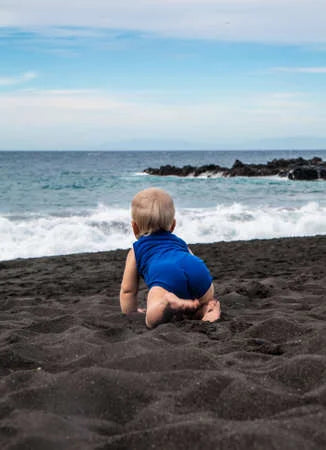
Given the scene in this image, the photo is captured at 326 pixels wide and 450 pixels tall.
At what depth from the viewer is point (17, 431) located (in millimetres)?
2035

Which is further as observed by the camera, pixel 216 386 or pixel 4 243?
pixel 4 243

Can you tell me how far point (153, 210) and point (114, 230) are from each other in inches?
365

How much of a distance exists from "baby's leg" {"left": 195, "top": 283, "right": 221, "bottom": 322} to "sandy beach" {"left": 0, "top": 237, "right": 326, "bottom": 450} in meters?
0.15

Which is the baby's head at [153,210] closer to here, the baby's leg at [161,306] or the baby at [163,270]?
the baby at [163,270]

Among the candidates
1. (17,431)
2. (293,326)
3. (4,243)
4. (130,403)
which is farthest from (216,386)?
(4,243)

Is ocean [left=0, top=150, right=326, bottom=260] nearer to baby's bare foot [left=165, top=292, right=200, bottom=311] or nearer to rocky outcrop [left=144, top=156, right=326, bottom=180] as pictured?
baby's bare foot [left=165, top=292, right=200, bottom=311]

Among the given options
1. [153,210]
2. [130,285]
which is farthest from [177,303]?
[153,210]

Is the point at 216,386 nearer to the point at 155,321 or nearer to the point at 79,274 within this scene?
the point at 155,321

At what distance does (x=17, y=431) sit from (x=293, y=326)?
2025mm

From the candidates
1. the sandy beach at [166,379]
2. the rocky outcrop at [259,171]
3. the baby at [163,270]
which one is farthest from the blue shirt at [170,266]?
the rocky outcrop at [259,171]

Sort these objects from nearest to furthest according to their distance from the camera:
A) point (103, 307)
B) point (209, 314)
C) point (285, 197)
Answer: point (209, 314) < point (103, 307) < point (285, 197)

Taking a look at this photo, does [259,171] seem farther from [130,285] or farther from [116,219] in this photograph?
[130,285]

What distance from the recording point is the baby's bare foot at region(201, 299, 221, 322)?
396 centimetres

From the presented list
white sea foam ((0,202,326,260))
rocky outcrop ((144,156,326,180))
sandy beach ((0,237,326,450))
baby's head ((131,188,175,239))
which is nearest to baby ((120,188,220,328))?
baby's head ((131,188,175,239))
